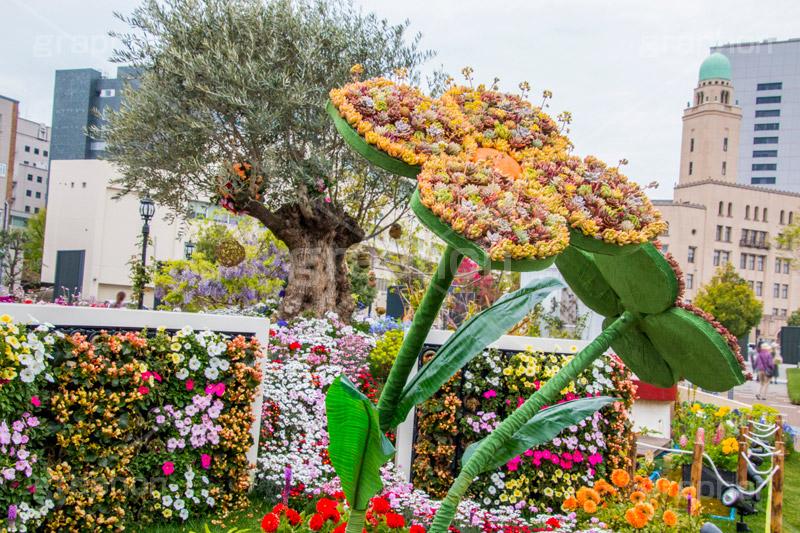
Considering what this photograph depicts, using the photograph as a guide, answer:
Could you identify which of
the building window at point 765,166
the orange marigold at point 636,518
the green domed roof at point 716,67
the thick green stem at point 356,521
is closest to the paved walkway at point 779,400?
the orange marigold at point 636,518

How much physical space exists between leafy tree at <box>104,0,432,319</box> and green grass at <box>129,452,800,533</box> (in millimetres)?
4239

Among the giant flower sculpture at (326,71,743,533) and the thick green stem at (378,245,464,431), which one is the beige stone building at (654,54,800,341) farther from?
the thick green stem at (378,245,464,431)

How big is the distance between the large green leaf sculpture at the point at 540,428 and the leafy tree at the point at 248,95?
5.79 m

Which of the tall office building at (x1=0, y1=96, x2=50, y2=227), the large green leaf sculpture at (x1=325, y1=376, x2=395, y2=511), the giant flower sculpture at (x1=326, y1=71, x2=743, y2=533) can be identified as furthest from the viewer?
the tall office building at (x1=0, y1=96, x2=50, y2=227)

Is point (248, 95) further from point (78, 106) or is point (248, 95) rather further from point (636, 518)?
point (78, 106)

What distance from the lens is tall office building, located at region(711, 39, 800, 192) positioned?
7506 centimetres

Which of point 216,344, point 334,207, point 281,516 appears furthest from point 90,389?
point 334,207

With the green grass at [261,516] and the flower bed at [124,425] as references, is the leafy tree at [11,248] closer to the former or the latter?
the flower bed at [124,425]

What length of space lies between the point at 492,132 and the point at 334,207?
6.77 metres

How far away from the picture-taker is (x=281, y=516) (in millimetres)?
2943

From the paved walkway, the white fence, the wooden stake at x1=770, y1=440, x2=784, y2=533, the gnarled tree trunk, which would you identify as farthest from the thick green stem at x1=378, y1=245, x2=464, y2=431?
the paved walkway

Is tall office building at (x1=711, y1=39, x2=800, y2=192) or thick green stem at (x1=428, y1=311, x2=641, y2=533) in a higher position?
tall office building at (x1=711, y1=39, x2=800, y2=192)

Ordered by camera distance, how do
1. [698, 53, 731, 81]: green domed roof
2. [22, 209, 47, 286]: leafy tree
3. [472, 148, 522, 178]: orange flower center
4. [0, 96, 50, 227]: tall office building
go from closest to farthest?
1. [472, 148, 522, 178]: orange flower center
2. [22, 209, 47, 286]: leafy tree
3. [0, 96, 50, 227]: tall office building
4. [698, 53, 731, 81]: green domed roof

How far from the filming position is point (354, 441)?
71.3 inches
